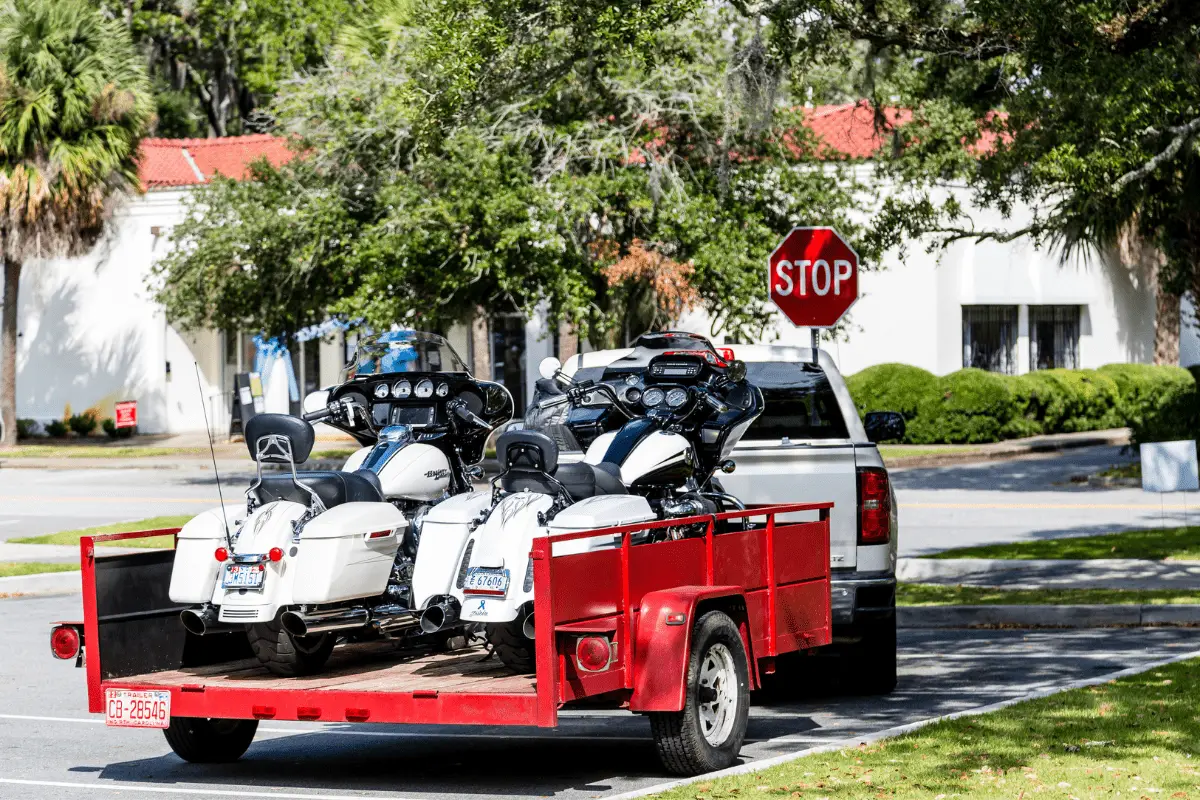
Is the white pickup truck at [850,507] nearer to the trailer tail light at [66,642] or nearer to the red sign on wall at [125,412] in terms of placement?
the trailer tail light at [66,642]

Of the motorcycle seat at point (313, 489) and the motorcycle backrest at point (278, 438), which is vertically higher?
the motorcycle backrest at point (278, 438)

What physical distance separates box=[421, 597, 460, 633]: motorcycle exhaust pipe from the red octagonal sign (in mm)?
10095

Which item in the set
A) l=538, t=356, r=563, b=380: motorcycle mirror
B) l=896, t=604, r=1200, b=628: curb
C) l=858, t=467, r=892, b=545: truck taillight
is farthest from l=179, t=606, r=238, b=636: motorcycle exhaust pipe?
l=896, t=604, r=1200, b=628: curb

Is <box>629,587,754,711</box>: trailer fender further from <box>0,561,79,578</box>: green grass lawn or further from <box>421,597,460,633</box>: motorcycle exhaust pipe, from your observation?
<box>0,561,79,578</box>: green grass lawn

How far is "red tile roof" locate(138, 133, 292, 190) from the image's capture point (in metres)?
40.8

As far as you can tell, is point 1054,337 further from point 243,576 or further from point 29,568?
point 243,576

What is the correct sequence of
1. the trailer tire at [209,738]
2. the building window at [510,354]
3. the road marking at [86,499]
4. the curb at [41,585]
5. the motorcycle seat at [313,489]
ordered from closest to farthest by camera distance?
the motorcycle seat at [313,489] → the trailer tire at [209,738] → the curb at [41,585] → the road marking at [86,499] → the building window at [510,354]

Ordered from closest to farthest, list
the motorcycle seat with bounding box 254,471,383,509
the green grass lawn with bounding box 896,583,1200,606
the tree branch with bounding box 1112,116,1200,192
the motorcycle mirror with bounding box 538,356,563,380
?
the motorcycle seat with bounding box 254,471,383,509, the motorcycle mirror with bounding box 538,356,563,380, the green grass lawn with bounding box 896,583,1200,606, the tree branch with bounding box 1112,116,1200,192

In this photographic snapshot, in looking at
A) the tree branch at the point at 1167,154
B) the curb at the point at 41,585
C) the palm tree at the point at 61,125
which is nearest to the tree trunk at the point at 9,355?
the palm tree at the point at 61,125

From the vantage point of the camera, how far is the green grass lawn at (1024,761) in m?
7.12

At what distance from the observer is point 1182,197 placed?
2386 cm

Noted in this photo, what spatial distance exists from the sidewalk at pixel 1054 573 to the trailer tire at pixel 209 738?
8062 millimetres

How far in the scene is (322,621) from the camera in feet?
24.9

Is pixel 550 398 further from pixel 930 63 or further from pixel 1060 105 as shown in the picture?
pixel 930 63
